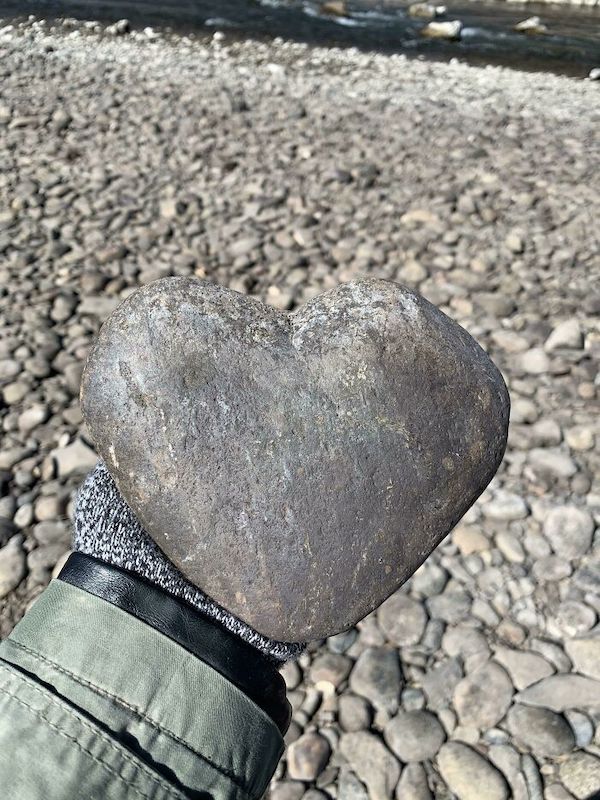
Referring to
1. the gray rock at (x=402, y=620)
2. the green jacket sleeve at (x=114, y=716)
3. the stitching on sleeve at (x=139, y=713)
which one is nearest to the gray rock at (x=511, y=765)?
the gray rock at (x=402, y=620)

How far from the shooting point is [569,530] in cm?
→ 260

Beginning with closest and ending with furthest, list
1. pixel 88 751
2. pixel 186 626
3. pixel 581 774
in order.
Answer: pixel 88 751
pixel 186 626
pixel 581 774

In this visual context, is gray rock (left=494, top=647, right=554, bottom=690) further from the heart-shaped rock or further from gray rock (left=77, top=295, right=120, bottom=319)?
gray rock (left=77, top=295, right=120, bottom=319)

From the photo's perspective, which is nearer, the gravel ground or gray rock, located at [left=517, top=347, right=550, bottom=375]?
the gravel ground

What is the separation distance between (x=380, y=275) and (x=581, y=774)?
2.59 metres

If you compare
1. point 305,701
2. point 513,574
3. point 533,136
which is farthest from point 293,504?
point 533,136

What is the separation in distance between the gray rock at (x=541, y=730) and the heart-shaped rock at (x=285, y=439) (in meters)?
1.21

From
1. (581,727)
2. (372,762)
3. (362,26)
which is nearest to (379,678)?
(372,762)

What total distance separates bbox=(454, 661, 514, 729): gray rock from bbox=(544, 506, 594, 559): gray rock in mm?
552

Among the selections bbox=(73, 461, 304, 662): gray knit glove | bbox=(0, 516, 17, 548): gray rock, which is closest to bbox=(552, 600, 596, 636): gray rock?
bbox=(73, 461, 304, 662): gray knit glove

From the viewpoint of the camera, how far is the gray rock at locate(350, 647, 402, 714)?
2125mm

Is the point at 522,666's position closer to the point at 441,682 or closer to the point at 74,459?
the point at 441,682

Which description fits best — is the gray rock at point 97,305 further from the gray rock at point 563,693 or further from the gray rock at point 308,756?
the gray rock at point 563,693

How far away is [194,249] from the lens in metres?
4.19
